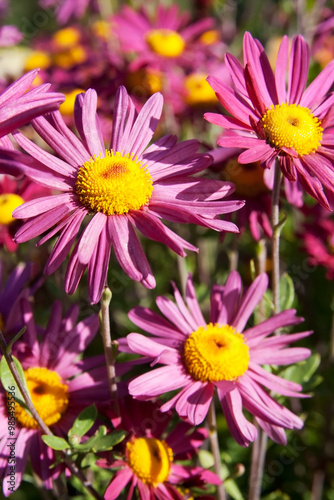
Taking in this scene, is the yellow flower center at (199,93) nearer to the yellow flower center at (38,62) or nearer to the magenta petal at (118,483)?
the yellow flower center at (38,62)

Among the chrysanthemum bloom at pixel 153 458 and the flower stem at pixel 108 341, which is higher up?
the flower stem at pixel 108 341

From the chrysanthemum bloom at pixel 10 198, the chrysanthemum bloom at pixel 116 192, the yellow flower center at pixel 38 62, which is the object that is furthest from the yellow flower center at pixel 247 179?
the yellow flower center at pixel 38 62

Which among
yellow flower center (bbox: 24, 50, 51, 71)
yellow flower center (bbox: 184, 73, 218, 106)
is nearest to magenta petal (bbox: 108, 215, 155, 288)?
yellow flower center (bbox: 184, 73, 218, 106)

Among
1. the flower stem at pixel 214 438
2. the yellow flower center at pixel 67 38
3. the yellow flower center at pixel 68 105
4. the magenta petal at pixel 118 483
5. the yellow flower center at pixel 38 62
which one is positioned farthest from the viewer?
the yellow flower center at pixel 67 38

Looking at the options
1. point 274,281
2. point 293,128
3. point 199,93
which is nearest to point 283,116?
point 293,128

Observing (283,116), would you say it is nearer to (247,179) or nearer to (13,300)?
(247,179)

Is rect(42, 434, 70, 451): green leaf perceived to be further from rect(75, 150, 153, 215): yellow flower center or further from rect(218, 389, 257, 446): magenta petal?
rect(75, 150, 153, 215): yellow flower center
